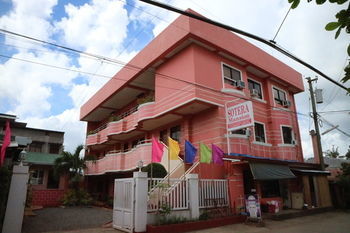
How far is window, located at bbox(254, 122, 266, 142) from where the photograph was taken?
54.7 feet

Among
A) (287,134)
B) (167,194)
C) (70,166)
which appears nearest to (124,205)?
(167,194)

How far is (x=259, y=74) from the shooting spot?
18.8 meters

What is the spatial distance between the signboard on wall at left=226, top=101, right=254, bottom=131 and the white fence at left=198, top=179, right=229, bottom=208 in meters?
3.08

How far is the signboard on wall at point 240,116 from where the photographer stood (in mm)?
12773

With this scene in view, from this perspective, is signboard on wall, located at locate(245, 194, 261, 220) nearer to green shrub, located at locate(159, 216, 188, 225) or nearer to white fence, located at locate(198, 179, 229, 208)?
white fence, located at locate(198, 179, 229, 208)

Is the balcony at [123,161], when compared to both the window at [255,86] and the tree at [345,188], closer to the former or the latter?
the window at [255,86]

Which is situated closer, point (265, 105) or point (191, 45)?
point (191, 45)

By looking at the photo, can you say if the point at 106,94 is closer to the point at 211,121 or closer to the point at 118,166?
the point at 118,166

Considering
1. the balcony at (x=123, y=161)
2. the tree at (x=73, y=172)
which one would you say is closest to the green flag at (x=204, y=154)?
the balcony at (x=123, y=161)

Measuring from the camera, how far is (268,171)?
43.6ft

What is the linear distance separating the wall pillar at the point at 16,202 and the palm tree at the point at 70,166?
1299 cm

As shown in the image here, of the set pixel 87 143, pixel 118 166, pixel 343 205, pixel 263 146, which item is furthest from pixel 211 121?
pixel 87 143

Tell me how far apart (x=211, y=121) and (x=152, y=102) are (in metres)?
4.47

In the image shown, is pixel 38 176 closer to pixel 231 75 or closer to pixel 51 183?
pixel 51 183
